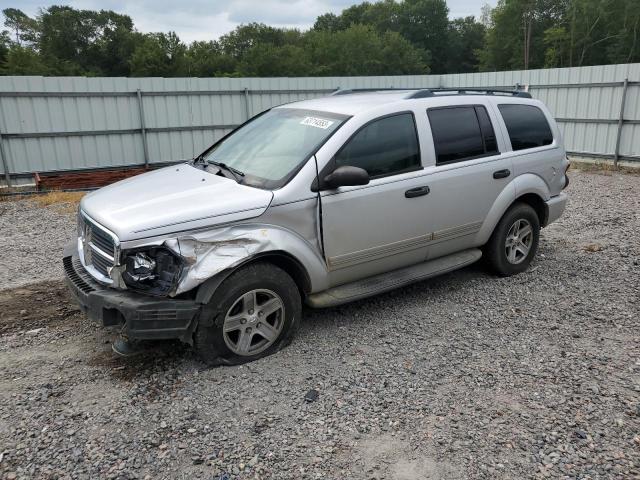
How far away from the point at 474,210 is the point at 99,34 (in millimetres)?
65613

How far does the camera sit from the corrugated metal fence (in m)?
11.6

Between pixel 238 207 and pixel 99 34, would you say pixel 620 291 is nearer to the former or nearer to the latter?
pixel 238 207

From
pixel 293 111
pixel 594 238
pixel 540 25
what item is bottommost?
pixel 594 238

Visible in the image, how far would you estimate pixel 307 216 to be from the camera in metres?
3.99

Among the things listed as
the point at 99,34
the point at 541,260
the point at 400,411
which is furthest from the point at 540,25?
the point at 400,411

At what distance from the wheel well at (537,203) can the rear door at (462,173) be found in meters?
0.49

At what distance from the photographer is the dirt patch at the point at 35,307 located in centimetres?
461

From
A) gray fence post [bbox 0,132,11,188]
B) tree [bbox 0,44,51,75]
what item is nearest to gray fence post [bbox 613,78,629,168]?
gray fence post [bbox 0,132,11,188]

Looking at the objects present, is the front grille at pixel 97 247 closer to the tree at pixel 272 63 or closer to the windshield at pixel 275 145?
the windshield at pixel 275 145

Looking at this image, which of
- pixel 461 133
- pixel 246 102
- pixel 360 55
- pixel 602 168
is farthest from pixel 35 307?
pixel 360 55

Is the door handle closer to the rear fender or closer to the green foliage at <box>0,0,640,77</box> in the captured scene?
the rear fender

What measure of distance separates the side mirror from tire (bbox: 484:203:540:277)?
208cm

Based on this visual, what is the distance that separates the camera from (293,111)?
489 centimetres

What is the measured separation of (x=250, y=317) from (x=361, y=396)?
985 millimetres
